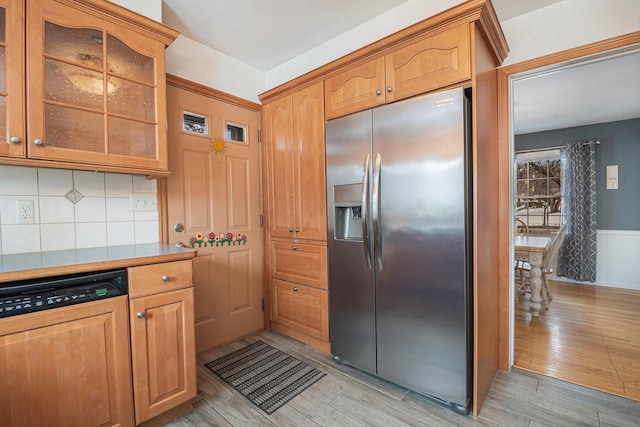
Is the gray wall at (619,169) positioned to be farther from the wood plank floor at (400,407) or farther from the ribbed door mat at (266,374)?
the ribbed door mat at (266,374)

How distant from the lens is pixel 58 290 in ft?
3.88

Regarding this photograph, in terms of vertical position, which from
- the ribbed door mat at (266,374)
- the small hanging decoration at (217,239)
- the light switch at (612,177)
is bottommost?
the ribbed door mat at (266,374)

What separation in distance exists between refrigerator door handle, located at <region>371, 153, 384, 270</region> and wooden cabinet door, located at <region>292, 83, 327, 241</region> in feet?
1.64

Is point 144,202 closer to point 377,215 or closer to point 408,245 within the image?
point 377,215

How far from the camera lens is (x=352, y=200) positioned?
1.94m

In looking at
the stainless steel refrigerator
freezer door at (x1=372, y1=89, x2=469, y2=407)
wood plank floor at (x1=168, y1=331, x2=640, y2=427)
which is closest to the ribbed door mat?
wood plank floor at (x1=168, y1=331, x2=640, y2=427)

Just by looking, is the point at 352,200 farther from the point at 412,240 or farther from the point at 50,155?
the point at 50,155

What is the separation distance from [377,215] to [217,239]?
1.44 m

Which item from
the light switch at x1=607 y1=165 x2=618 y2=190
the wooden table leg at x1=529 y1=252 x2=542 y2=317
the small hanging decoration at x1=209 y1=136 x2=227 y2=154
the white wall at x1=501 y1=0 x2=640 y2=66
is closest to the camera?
the white wall at x1=501 y1=0 x2=640 y2=66

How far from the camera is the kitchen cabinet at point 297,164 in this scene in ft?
7.20

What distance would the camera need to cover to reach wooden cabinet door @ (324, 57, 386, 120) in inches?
71.4

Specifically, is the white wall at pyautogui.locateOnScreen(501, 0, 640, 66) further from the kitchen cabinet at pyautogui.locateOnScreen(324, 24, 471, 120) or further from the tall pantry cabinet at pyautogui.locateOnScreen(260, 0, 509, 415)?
the kitchen cabinet at pyautogui.locateOnScreen(324, 24, 471, 120)

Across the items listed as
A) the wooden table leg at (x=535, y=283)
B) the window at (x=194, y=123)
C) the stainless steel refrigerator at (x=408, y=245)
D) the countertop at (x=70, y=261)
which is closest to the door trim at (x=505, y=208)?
the stainless steel refrigerator at (x=408, y=245)

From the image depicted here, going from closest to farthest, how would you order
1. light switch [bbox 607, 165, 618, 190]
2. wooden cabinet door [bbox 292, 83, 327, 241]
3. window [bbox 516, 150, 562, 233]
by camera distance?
wooden cabinet door [bbox 292, 83, 327, 241]
light switch [bbox 607, 165, 618, 190]
window [bbox 516, 150, 562, 233]
